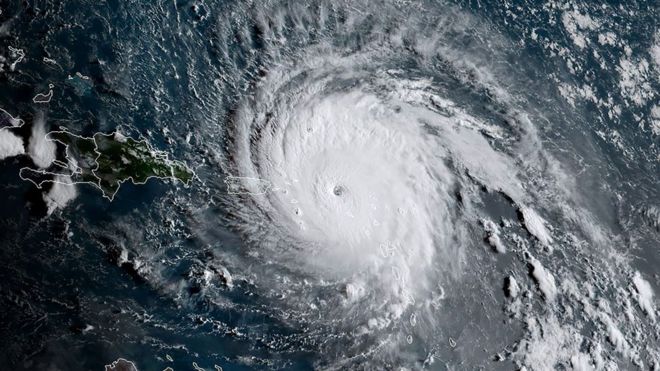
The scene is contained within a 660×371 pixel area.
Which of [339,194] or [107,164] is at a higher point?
[339,194]

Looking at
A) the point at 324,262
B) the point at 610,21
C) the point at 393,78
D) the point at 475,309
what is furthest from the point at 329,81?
the point at 610,21

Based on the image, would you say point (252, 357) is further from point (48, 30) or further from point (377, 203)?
point (48, 30)

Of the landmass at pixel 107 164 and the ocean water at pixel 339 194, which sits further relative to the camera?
the landmass at pixel 107 164

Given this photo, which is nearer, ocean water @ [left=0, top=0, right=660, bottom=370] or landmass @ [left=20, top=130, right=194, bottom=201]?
ocean water @ [left=0, top=0, right=660, bottom=370]

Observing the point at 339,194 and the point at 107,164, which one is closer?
the point at 107,164

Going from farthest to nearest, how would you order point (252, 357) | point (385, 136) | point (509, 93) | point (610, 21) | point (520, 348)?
point (610, 21) → point (509, 93) → point (385, 136) → point (520, 348) → point (252, 357)
